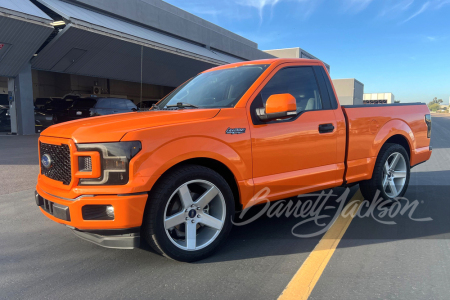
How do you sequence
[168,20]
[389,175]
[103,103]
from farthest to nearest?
[168,20] < [103,103] < [389,175]

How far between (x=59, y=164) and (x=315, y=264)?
237 cm

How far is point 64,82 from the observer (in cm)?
2969

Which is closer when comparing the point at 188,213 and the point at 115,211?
the point at 115,211

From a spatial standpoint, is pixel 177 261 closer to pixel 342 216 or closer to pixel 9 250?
pixel 9 250

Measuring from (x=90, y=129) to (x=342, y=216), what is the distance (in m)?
3.18

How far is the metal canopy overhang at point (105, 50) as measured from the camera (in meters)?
16.0

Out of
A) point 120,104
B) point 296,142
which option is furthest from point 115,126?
point 120,104

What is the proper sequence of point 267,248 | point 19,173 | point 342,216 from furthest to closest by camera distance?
point 19,173, point 342,216, point 267,248

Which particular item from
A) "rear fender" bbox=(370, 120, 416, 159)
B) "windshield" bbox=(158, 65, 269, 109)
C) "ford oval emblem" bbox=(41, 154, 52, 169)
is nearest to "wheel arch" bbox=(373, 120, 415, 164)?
"rear fender" bbox=(370, 120, 416, 159)

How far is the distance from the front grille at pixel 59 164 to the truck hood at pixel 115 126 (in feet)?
0.37

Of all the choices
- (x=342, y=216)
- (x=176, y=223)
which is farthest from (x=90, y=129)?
(x=342, y=216)

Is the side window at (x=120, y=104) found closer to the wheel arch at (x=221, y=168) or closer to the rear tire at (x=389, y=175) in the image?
the rear tire at (x=389, y=175)

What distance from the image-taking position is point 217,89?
4.05m

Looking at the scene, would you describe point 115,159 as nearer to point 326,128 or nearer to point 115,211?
point 115,211
